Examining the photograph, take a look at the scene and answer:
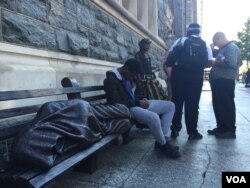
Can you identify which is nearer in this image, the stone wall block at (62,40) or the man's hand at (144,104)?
the stone wall block at (62,40)

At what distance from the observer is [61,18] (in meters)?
4.20

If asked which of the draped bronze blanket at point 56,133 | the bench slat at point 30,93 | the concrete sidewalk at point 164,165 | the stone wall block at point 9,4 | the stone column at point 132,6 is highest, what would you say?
the stone column at point 132,6

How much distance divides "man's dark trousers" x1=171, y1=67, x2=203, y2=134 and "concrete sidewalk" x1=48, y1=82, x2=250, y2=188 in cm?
31

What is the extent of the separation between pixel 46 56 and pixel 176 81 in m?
2.02

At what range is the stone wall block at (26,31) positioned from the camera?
125 inches

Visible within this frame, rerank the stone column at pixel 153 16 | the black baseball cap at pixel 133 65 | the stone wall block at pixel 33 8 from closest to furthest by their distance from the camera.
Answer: the stone wall block at pixel 33 8 < the black baseball cap at pixel 133 65 < the stone column at pixel 153 16

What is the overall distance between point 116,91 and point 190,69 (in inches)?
55.3

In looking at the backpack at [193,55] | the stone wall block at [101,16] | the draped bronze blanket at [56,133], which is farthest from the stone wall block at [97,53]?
the draped bronze blanket at [56,133]

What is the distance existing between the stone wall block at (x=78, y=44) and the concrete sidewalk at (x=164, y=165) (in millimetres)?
1385

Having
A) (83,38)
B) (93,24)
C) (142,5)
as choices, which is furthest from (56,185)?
(142,5)

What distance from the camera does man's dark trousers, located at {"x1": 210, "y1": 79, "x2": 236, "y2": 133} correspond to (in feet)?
16.9

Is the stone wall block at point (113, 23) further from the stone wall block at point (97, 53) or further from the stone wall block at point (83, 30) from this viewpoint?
the stone wall block at point (83, 30)

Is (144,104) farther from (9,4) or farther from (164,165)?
(9,4)

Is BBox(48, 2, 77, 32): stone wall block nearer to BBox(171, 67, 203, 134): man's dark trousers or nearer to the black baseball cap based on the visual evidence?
the black baseball cap
